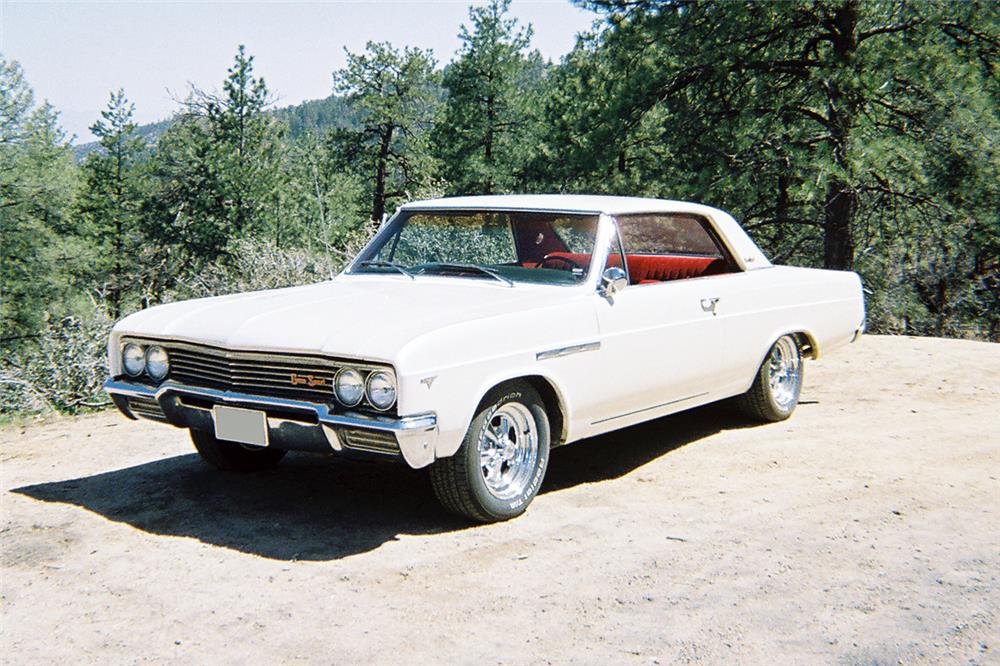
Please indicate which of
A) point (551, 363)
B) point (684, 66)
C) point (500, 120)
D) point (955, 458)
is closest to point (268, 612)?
point (551, 363)

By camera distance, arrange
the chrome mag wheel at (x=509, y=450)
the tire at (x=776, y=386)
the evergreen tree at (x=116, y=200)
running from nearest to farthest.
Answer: the chrome mag wheel at (x=509, y=450) → the tire at (x=776, y=386) → the evergreen tree at (x=116, y=200)

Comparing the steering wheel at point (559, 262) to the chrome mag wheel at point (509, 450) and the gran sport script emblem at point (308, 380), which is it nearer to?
the chrome mag wheel at point (509, 450)

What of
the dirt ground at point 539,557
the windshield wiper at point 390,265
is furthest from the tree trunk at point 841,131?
the windshield wiper at point 390,265

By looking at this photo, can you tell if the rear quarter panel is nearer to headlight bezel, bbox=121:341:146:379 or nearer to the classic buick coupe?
the classic buick coupe

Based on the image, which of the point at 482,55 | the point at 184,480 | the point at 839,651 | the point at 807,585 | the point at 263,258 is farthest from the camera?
the point at 482,55

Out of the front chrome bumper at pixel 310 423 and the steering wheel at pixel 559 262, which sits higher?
the steering wheel at pixel 559 262

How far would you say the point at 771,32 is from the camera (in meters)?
15.4

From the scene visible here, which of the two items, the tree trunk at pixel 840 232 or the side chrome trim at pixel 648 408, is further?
the tree trunk at pixel 840 232

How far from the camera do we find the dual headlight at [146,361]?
16.4ft

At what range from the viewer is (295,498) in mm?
5309

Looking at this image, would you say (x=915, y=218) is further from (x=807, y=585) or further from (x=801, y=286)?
(x=807, y=585)

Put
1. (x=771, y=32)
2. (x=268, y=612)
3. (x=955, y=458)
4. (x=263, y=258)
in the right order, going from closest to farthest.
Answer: (x=268, y=612)
(x=955, y=458)
(x=263, y=258)
(x=771, y=32)

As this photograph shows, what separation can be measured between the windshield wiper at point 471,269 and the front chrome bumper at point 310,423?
140cm

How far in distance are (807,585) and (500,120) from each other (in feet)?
143
